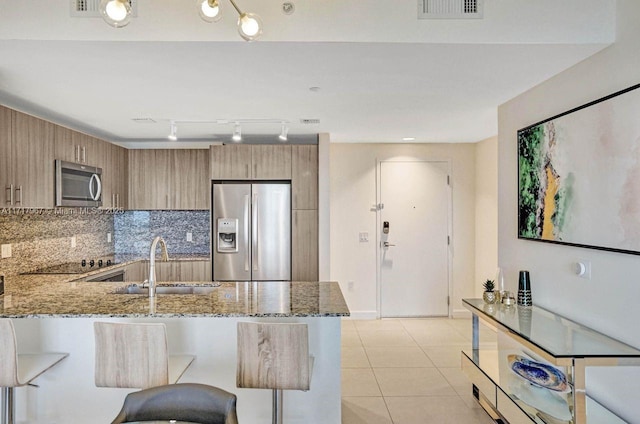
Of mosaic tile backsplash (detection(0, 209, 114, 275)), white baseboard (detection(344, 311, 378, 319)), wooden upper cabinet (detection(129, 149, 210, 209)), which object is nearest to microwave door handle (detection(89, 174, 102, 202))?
mosaic tile backsplash (detection(0, 209, 114, 275))

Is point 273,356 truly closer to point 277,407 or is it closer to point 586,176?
point 277,407

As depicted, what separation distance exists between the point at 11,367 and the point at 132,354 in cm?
57

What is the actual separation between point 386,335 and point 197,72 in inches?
141

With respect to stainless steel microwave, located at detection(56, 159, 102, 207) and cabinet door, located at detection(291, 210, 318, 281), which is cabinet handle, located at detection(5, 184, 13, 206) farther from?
cabinet door, located at detection(291, 210, 318, 281)

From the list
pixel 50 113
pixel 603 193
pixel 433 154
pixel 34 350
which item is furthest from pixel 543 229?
pixel 50 113

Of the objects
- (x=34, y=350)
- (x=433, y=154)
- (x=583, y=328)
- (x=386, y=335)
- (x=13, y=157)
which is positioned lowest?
(x=386, y=335)

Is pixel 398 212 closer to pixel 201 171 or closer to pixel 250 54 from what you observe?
pixel 201 171

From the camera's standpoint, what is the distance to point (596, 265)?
91.2 inches

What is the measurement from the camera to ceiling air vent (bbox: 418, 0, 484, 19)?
222cm

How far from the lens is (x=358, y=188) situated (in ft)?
18.4

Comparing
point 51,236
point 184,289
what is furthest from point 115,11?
point 51,236

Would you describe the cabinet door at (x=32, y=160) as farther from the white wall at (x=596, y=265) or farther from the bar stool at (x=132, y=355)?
the white wall at (x=596, y=265)

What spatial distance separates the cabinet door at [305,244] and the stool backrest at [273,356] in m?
2.77

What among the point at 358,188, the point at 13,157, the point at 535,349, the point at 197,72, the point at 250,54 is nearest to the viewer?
the point at 535,349
